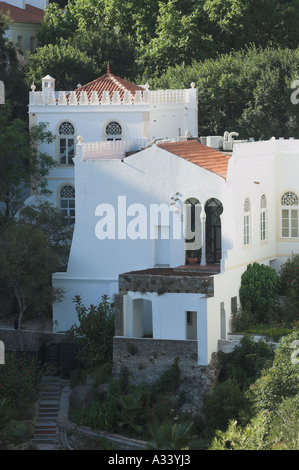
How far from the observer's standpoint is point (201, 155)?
165 ft

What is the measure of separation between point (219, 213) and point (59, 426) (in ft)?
31.9

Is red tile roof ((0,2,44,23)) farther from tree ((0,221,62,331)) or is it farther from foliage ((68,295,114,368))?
foliage ((68,295,114,368))

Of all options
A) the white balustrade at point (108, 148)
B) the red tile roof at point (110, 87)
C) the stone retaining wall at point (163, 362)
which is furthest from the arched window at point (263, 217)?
the red tile roof at point (110, 87)

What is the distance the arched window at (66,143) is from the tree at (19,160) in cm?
59

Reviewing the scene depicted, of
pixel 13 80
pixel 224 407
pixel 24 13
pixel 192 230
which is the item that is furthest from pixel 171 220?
pixel 24 13

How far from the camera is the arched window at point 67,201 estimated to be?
58.4m

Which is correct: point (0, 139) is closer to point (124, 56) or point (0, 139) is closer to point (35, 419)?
point (35, 419)

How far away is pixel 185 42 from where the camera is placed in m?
74.9

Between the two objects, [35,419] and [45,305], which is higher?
[45,305]

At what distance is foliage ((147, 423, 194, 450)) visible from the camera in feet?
133

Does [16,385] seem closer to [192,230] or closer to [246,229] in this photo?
[192,230]

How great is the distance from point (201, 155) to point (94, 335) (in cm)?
806

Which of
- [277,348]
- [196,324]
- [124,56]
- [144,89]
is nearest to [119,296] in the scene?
[196,324]
